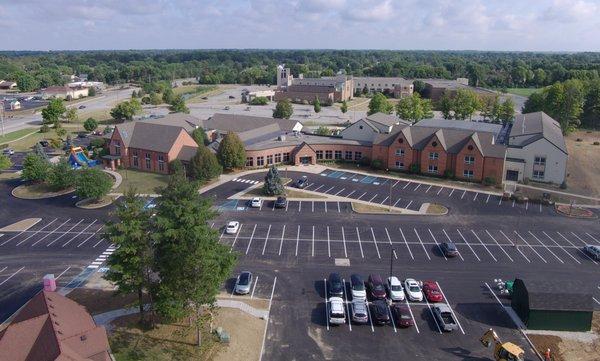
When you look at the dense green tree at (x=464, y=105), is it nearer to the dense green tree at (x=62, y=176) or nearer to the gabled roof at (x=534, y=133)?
the gabled roof at (x=534, y=133)

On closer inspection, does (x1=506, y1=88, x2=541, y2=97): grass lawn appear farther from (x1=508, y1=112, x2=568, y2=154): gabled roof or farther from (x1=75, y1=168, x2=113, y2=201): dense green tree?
(x1=75, y1=168, x2=113, y2=201): dense green tree

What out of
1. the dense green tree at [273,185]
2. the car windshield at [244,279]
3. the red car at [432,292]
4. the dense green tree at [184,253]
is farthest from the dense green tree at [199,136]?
the red car at [432,292]

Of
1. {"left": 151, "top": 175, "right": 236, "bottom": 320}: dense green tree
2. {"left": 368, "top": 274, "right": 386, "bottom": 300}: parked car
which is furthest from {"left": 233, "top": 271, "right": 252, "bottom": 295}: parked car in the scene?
{"left": 368, "top": 274, "right": 386, "bottom": 300}: parked car

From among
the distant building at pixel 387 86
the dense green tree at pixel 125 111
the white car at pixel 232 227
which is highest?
the distant building at pixel 387 86

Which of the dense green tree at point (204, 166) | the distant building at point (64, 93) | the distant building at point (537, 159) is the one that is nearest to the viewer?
the dense green tree at point (204, 166)

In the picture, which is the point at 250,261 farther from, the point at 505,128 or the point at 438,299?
the point at 505,128

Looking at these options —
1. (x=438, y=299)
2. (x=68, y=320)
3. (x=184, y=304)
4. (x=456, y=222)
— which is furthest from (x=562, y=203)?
(x=68, y=320)
